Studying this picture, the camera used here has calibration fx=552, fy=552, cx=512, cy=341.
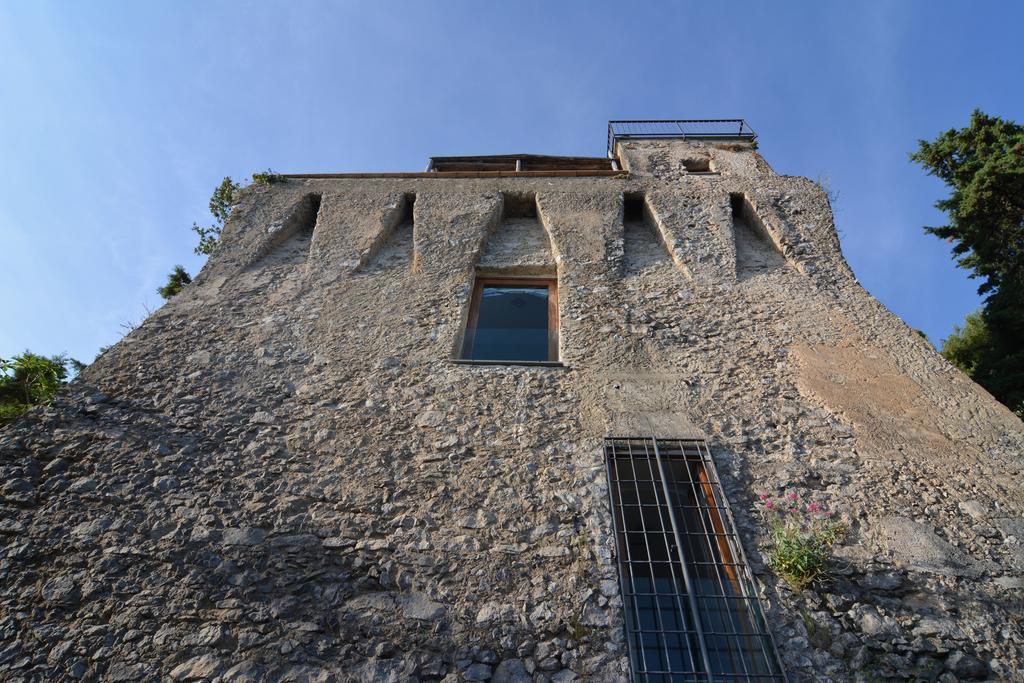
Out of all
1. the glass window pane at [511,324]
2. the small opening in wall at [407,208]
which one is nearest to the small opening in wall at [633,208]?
the glass window pane at [511,324]

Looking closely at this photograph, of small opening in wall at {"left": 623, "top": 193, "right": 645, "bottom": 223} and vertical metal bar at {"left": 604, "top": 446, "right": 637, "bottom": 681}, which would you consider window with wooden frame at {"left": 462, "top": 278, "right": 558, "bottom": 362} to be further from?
small opening in wall at {"left": 623, "top": 193, "right": 645, "bottom": 223}

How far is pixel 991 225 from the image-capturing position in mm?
9320

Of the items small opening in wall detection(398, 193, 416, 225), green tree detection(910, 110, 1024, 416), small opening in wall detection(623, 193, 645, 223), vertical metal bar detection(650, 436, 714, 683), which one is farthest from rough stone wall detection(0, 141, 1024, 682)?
green tree detection(910, 110, 1024, 416)

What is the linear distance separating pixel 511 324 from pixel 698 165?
4.53 m

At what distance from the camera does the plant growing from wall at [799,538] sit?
3.52 m

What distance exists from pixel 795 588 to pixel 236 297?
5.83m

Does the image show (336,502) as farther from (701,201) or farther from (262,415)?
(701,201)

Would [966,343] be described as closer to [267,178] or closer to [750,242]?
[750,242]

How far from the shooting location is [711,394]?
4.88m

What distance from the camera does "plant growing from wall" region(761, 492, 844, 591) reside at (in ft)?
11.5

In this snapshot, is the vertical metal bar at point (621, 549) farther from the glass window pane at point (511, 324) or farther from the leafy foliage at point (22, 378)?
the leafy foliage at point (22, 378)

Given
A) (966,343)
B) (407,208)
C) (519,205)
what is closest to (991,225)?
(966,343)

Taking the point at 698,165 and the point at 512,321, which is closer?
the point at 512,321

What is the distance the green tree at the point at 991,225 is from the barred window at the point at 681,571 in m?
6.73
